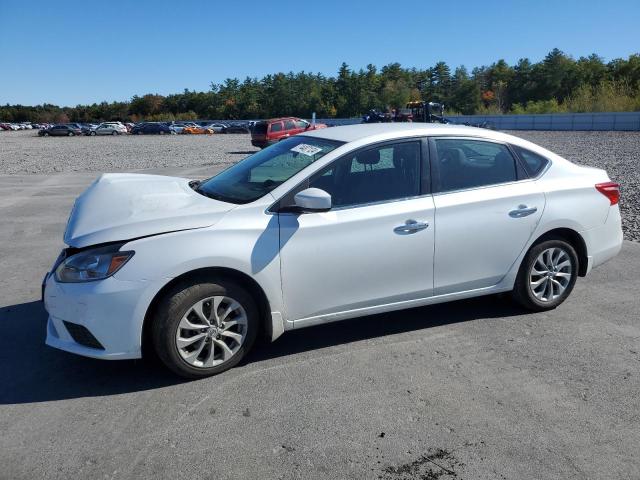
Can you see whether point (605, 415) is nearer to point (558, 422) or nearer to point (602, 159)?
point (558, 422)

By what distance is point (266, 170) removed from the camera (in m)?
4.55

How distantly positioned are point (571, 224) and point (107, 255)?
377 cm

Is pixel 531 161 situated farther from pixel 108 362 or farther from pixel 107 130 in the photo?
pixel 107 130

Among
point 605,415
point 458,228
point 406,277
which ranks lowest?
point 605,415

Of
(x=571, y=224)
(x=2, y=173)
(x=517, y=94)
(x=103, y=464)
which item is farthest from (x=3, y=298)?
(x=517, y=94)

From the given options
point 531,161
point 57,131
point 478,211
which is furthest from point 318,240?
point 57,131

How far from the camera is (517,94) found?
101875mm

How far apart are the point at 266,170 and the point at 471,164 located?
1697 mm

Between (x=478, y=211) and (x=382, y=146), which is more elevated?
(x=382, y=146)

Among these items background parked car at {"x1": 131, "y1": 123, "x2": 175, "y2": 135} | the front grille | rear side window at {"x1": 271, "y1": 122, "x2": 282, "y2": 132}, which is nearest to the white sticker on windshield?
the front grille

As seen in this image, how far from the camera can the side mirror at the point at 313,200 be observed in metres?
3.71

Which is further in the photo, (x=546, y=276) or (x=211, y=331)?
(x=546, y=276)

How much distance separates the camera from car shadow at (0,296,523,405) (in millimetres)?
3662

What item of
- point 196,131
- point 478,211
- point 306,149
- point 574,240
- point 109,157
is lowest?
point 109,157
